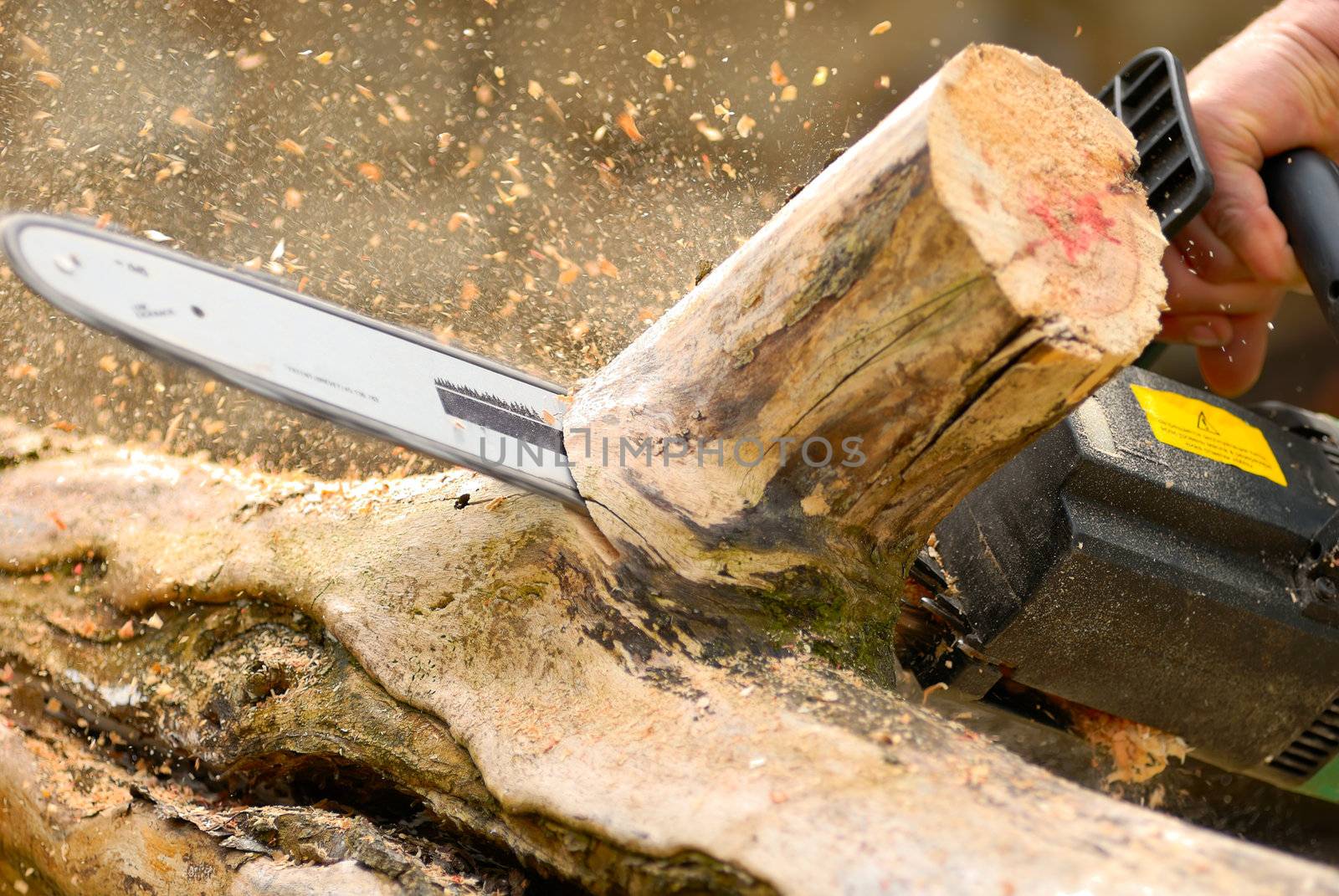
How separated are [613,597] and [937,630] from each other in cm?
60

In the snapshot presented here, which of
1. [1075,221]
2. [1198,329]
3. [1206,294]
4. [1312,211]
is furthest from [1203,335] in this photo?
[1075,221]

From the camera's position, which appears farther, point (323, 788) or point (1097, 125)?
point (323, 788)

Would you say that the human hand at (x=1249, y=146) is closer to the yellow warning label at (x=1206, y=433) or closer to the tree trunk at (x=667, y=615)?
the yellow warning label at (x=1206, y=433)

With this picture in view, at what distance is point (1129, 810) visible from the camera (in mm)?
858

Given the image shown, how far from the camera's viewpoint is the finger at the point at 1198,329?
6.00 feet

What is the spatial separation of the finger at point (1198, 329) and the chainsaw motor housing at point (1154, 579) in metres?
0.33

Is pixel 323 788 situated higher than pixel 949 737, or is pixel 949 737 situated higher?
pixel 949 737

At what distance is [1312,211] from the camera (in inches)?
60.1

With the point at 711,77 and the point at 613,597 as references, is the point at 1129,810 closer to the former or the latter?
the point at 613,597

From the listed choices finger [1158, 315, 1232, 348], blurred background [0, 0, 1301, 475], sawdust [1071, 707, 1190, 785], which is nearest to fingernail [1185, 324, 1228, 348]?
finger [1158, 315, 1232, 348]

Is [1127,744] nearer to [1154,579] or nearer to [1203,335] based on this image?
[1154,579]

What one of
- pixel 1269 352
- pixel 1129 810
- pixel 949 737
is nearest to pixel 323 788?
pixel 949 737

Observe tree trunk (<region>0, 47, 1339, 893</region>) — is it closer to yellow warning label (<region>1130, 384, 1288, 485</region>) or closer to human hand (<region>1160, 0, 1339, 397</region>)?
yellow warning label (<region>1130, 384, 1288, 485</region>)

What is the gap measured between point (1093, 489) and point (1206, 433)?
0.31 metres
